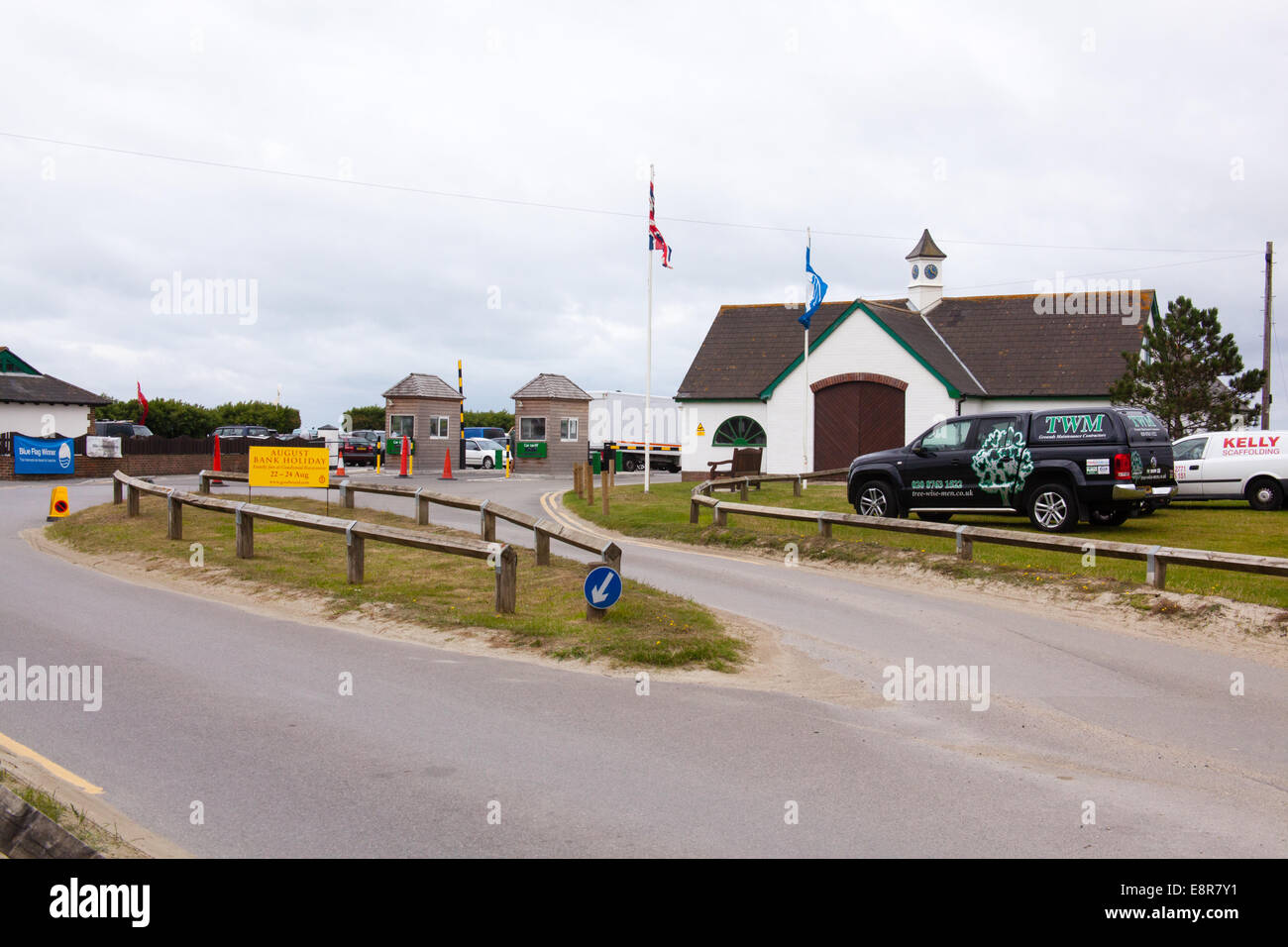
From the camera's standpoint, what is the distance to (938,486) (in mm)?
18141

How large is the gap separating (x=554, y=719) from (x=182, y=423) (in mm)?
61758

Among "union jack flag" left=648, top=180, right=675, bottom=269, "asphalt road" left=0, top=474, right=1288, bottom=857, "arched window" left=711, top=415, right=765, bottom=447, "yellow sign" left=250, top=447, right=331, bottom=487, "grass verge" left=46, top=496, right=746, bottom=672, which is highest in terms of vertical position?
"union jack flag" left=648, top=180, right=675, bottom=269

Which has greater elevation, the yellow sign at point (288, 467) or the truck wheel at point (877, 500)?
the yellow sign at point (288, 467)

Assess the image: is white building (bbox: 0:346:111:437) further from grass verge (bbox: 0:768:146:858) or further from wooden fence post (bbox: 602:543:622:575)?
grass verge (bbox: 0:768:146:858)

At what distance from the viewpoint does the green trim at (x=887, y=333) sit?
112ft

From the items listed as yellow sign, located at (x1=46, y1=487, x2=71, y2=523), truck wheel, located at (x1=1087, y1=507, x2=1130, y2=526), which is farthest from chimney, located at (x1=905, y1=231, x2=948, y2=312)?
yellow sign, located at (x1=46, y1=487, x2=71, y2=523)

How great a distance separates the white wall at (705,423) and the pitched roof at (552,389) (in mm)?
7669

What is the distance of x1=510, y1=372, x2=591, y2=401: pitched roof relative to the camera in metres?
46.9

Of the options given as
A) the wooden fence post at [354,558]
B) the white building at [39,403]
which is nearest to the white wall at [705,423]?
the wooden fence post at [354,558]

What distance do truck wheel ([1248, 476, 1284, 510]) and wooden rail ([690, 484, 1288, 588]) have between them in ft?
26.5

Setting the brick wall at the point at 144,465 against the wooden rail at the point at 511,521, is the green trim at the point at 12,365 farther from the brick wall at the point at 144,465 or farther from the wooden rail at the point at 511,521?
the wooden rail at the point at 511,521
